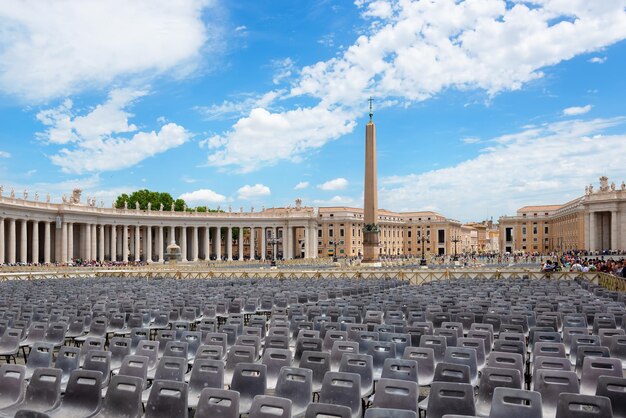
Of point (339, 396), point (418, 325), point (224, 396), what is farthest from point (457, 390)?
point (418, 325)

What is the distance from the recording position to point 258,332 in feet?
37.3

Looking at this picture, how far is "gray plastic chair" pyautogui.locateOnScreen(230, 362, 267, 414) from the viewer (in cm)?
736

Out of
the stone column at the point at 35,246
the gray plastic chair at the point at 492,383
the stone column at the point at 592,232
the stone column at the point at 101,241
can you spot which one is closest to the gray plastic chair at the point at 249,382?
the gray plastic chair at the point at 492,383

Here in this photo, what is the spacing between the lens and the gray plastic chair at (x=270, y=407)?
219 inches

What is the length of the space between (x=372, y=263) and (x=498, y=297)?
36.5 meters

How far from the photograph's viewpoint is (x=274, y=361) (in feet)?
28.6

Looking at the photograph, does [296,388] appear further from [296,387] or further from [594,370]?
[594,370]

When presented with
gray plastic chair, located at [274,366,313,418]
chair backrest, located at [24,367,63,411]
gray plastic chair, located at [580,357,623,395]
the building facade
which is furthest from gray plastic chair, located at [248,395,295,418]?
the building facade

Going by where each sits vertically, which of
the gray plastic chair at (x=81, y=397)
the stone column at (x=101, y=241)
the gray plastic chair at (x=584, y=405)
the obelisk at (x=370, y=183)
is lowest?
the gray plastic chair at (x=81, y=397)

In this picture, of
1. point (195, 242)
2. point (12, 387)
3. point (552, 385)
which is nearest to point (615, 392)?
point (552, 385)

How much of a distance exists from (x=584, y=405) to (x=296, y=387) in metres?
3.45

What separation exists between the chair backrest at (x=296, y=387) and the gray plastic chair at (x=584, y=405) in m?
3.04

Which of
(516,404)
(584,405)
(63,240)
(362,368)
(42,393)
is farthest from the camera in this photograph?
(63,240)

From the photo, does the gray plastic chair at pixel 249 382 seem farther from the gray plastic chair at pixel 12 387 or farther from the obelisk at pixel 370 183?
the obelisk at pixel 370 183
